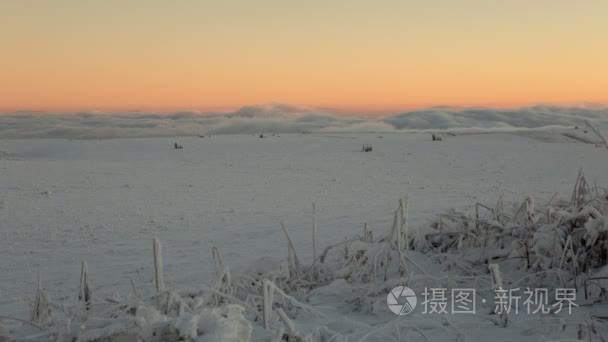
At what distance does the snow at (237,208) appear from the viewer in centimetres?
304

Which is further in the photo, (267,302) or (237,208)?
(237,208)

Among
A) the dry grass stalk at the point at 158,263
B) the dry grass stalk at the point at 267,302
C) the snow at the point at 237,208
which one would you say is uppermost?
the dry grass stalk at the point at 158,263

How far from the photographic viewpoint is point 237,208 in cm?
919

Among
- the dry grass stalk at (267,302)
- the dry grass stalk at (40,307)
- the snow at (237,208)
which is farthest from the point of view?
the snow at (237,208)

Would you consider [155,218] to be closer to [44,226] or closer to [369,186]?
[44,226]

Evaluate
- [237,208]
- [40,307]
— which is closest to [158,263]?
[40,307]

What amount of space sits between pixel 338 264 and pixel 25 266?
370 cm

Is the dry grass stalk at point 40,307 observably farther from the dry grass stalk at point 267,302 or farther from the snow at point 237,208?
the dry grass stalk at point 267,302

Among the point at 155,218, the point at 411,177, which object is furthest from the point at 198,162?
the point at 155,218

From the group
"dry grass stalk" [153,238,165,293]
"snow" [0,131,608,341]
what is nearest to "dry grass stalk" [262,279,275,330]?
"snow" [0,131,608,341]

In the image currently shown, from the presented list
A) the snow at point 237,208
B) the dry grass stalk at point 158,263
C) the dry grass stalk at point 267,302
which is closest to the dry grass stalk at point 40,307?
the snow at point 237,208

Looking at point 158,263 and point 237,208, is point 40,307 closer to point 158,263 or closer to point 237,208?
point 158,263

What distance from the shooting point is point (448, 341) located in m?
2.24

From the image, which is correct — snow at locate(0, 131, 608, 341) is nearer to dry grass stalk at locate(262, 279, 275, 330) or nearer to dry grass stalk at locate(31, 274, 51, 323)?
dry grass stalk at locate(262, 279, 275, 330)
